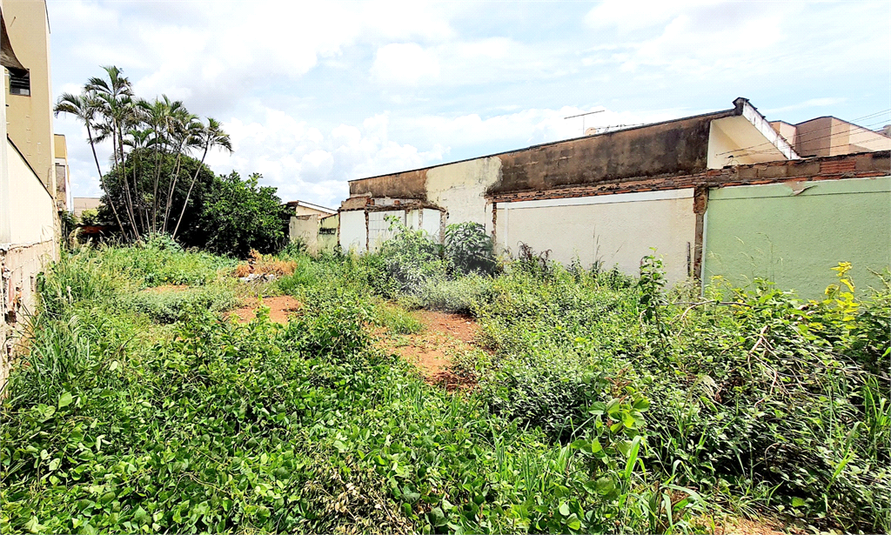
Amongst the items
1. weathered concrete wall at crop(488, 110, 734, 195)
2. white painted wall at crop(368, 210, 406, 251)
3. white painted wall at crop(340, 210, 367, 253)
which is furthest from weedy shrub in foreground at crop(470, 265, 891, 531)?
white painted wall at crop(340, 210, 367, 253)

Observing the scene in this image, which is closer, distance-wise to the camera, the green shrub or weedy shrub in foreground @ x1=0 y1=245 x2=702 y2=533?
weedy shrub in foreground @ x1=0 y1=245 x2=702 y2=533

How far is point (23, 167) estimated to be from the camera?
5.68 meters

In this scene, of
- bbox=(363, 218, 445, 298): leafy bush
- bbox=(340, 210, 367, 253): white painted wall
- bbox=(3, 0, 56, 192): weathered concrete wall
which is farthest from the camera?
bbox=(340, 210, 367, 253): white painted wall

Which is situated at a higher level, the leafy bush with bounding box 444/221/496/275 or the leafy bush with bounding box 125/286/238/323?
the leafy bush with bounding box 444/221/496/275

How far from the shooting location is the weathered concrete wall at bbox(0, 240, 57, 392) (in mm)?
3279

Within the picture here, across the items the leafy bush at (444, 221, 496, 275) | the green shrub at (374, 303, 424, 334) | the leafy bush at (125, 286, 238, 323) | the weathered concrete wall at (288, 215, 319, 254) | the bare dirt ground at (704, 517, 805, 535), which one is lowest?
the bare dirt ground at (704, 517, 805, 535)

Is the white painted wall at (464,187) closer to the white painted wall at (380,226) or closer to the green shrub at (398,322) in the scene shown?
the white painted wall at (380,226)

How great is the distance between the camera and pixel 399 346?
220 inches

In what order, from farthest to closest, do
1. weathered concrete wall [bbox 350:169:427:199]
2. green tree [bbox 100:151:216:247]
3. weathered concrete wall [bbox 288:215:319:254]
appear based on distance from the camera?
green tree [bbox 100:151:216:247], weathered concrete wall [bbox 288:215:319:254], weathered concrete wall [bbox 350:169:427:199]

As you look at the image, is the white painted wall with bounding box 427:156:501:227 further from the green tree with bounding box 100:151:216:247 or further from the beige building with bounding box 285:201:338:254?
the green tree with bounding box 100:151:216:247

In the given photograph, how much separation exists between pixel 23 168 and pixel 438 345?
6083 millimetres

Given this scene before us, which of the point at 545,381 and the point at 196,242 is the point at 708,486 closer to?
the point at 545,381

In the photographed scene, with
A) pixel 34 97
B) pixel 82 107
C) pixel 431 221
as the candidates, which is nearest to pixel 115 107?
pixel 82 107

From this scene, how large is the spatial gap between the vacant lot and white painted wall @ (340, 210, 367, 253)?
9922 mm
